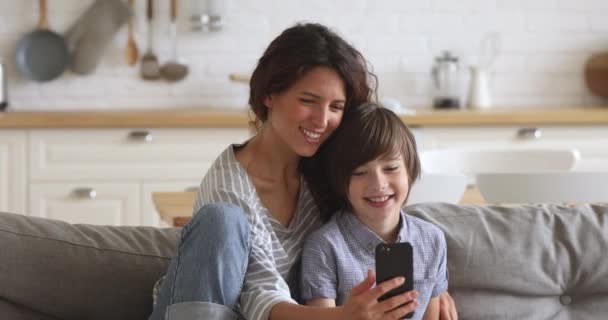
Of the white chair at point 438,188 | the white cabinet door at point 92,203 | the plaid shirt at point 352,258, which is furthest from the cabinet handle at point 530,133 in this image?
the plaid shirt at point 352,258

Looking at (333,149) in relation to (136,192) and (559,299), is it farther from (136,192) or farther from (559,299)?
(136,192)

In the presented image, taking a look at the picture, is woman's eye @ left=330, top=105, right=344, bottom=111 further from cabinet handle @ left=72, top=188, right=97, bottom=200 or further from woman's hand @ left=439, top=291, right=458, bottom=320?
cabinet handle @ left=72, top=188, right=97, bottom=200

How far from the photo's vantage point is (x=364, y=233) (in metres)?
2.11

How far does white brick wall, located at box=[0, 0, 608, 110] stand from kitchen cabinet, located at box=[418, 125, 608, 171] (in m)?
0.55

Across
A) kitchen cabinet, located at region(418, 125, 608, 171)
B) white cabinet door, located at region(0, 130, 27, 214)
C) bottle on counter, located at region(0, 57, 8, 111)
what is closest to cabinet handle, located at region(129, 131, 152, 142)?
white cabinet door, located at region(0, 130, 27, 214)

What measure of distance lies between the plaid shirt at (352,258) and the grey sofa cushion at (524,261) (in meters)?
0.10

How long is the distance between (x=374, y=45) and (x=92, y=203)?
1.52m

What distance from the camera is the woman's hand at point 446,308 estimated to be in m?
2.16

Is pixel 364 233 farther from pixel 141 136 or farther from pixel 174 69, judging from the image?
pixel 174 69

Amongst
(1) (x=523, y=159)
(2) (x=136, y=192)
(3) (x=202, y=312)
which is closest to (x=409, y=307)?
(3) (x=202, y=312)

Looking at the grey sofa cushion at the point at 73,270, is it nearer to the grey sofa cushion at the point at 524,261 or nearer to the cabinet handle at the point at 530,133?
the grey sofa cushion at the point at 524,261

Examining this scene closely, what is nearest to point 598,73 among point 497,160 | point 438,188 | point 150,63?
point 497,160

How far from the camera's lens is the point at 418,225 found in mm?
2195

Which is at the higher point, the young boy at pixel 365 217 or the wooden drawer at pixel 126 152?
the young boy at pixel 365 217
